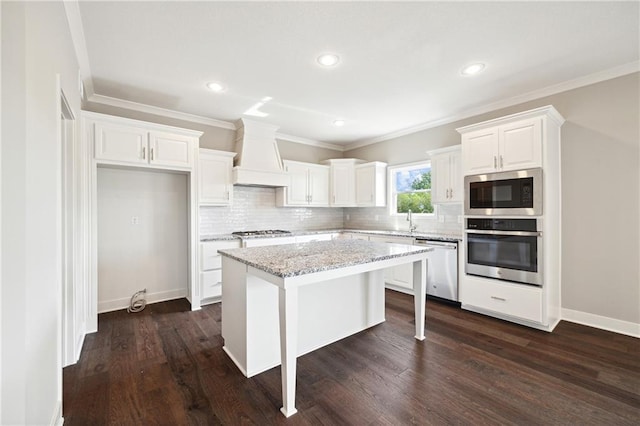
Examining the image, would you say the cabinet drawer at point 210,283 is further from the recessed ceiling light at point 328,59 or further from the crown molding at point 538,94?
the crown molding at point 538,94

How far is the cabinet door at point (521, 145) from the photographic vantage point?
2.86 metres

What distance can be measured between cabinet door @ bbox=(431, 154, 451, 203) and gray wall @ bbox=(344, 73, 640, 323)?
48.4 inches

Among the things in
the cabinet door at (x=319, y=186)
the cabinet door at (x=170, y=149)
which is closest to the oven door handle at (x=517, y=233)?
the cabinet door at (x=319, y=186)

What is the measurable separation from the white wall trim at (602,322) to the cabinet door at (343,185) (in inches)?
133

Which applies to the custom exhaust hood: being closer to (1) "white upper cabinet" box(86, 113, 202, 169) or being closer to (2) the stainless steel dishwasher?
(1) "white upper cabinet" box(86, 113, 202, 169)

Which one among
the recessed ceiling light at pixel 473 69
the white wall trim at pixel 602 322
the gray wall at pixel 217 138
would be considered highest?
the recessed ceiling light at pixel 473 69

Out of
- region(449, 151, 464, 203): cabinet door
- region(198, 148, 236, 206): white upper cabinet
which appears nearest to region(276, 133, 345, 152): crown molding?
region(198, 148, 236, 206): white upper cabinet

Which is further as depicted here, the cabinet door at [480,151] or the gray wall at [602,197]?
the cabinet door at [480,151]

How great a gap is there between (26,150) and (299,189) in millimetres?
3908

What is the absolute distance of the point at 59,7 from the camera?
1.75 meters

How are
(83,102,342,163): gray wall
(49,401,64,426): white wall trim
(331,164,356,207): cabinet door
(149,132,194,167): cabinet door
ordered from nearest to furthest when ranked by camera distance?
(49,401,64,426): white wall trim < (149,132,194,167): cabinet door < (83,102,342,163): gray wall < (331,164,356,207): cabinet door

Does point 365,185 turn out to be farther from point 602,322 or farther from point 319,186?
point 602,322

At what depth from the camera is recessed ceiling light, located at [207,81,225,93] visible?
3.11 m

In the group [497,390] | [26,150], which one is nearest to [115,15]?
[26,150]
